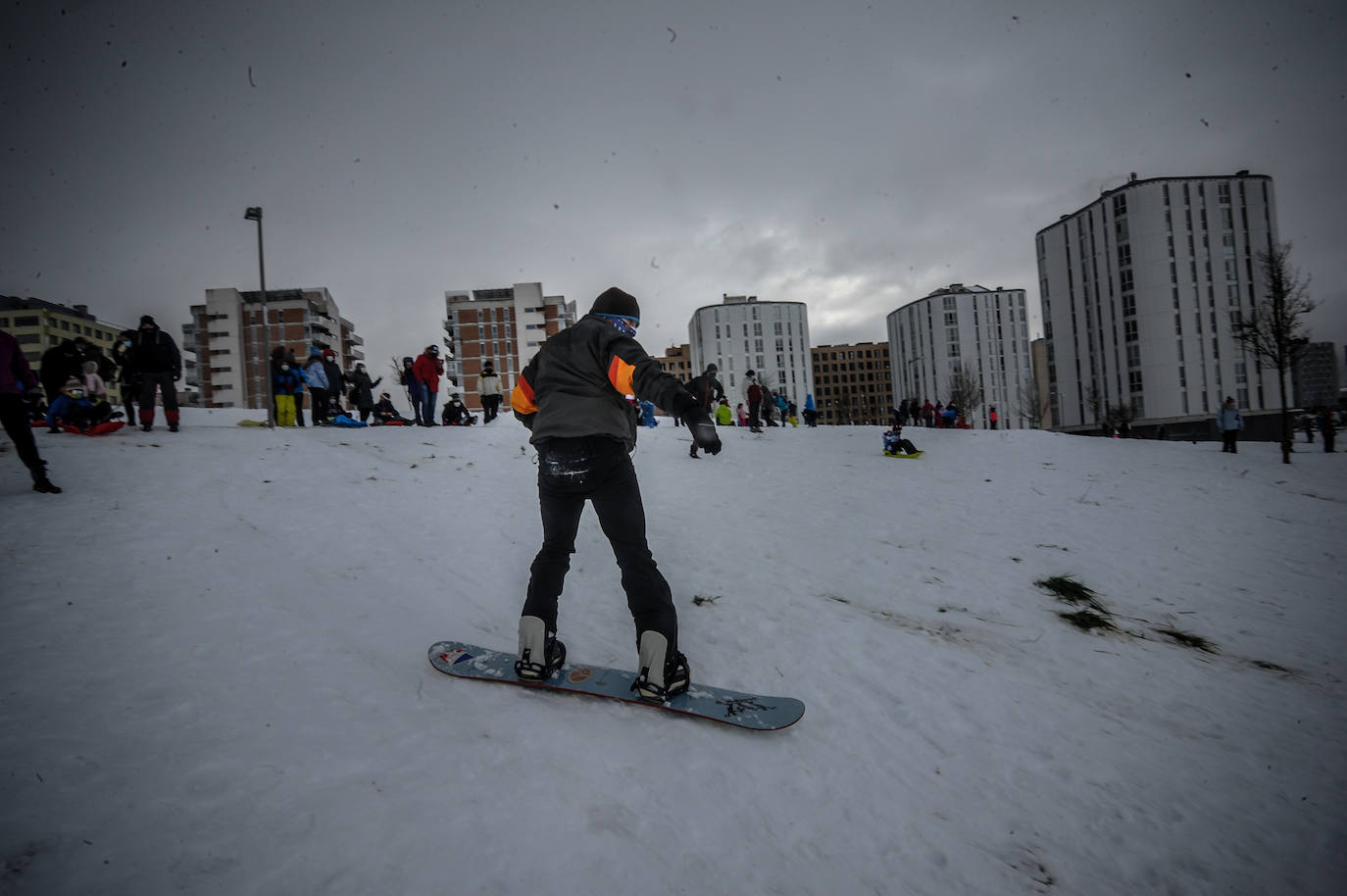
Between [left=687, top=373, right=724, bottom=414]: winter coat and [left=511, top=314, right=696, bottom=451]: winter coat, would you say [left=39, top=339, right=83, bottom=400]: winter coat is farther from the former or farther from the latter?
[left=511, top=314, right=696, bottom=451]: winter coat

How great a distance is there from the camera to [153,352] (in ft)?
28.4

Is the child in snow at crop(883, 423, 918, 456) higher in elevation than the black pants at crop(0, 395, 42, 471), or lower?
lower

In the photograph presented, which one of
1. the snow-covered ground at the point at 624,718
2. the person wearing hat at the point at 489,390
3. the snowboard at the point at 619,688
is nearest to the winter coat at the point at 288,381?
the person wearing hat at the point at 489,390

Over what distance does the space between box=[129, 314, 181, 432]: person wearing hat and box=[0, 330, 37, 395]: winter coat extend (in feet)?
12.5

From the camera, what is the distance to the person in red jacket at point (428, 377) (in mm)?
13805

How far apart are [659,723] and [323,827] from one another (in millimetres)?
1347

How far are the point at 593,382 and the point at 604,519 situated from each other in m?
0.70

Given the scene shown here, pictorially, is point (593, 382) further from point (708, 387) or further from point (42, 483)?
point (708, 387)

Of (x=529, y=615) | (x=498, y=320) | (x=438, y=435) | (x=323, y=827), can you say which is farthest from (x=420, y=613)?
(x=498, y=320)

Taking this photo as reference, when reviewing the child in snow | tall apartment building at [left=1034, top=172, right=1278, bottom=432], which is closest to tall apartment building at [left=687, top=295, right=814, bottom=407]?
tall apartment building at [left=1034, top=172, right=1278, bottom=432]

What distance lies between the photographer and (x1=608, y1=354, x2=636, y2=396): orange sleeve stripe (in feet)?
8.60

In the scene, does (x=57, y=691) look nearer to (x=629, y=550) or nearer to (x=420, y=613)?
(x=420, y=613)

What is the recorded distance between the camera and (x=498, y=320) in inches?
3179

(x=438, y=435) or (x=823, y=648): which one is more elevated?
(x=438, y=435)
